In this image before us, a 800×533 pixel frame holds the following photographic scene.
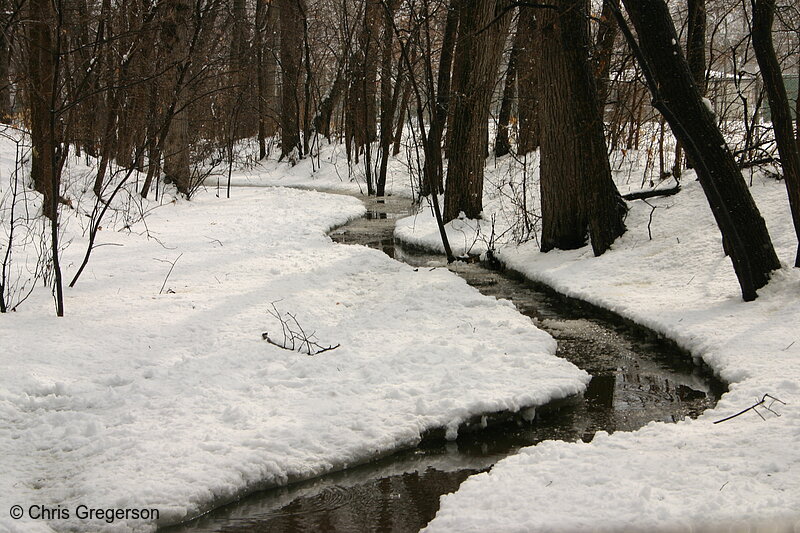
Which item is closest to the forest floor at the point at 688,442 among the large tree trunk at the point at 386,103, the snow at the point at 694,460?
the snow at the point at 694,460

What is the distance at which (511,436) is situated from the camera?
15.4 ft

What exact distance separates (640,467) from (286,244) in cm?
743

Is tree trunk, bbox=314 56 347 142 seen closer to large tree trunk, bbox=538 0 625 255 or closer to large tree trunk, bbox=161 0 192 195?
large tree trunk, bbox=161 0 192 195

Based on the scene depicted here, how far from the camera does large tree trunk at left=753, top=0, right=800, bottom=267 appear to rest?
6336mm

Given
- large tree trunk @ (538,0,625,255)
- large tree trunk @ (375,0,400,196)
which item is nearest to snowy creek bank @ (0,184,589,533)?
large tree trunk @ (538,0,625,255)

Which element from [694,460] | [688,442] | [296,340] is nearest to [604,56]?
[296,340]

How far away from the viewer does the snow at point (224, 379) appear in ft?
12.8

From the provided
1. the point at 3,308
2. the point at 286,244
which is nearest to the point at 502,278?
the point at 286,244

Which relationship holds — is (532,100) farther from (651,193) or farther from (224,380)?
(224,380)

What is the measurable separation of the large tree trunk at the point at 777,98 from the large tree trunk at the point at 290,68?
18.6 metres

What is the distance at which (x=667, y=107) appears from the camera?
6.42 metres

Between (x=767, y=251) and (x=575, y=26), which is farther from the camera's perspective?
(x=575, y=26)

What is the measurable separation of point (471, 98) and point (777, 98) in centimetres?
561

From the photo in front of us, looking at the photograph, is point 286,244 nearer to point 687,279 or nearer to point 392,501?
point 687,279
